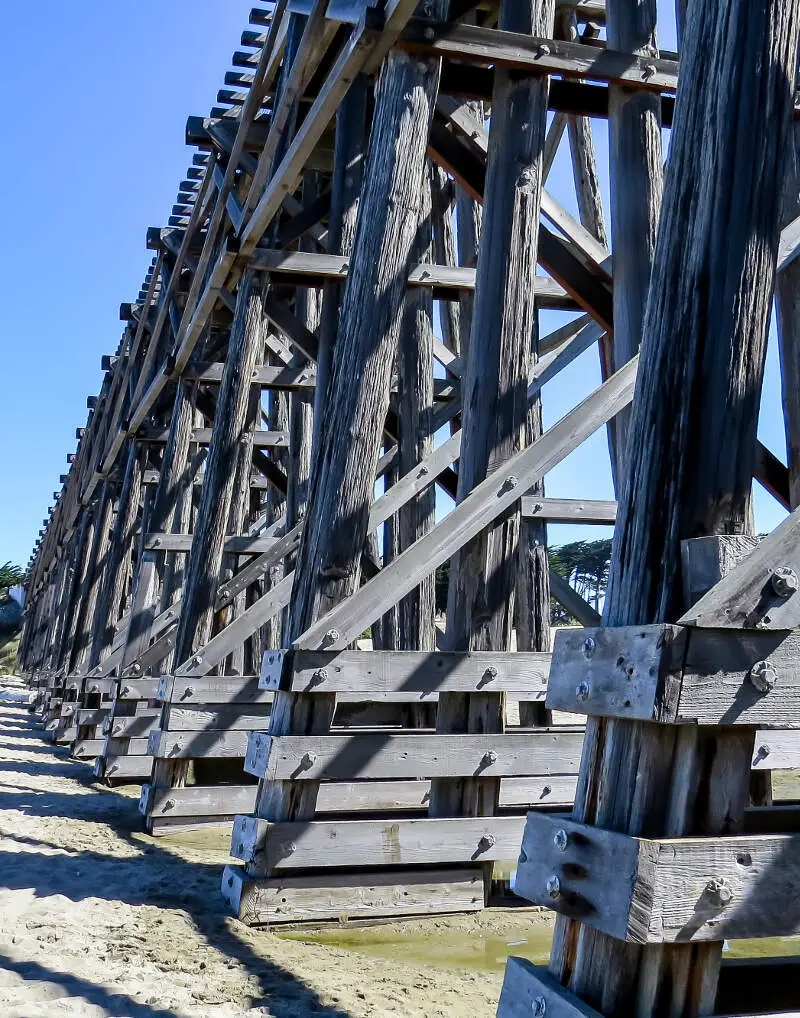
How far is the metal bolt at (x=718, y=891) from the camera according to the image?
5.46ft

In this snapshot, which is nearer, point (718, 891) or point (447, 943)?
point (718, 891)

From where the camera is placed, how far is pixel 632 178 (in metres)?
4.24

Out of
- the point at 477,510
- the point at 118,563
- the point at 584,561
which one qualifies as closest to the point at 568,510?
the point at 477,510

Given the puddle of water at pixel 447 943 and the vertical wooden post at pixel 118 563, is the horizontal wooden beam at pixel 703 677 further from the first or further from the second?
the vertical wooden post at pixel 118 563

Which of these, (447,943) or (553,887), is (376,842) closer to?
(447,943)

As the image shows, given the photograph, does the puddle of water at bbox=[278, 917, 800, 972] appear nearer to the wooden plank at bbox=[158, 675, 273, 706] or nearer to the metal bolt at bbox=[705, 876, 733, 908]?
the metal bolt at bbox=[705, 876, 733, 908]

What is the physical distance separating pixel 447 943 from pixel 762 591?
2551 mm

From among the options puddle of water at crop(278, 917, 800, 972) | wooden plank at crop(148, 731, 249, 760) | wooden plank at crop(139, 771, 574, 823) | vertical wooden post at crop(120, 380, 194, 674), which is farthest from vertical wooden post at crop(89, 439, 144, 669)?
puddle of water at crop(278, 917, 800, 972)

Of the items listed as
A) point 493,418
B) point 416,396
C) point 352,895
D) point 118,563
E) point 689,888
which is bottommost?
point 352,895

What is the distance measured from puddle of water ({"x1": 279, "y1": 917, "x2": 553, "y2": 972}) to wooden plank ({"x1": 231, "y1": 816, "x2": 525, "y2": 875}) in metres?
0.26

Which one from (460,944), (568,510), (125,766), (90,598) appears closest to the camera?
(460,944)

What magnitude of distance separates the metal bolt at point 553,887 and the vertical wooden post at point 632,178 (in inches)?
94.5

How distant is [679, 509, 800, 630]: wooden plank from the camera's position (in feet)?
→ 5.44

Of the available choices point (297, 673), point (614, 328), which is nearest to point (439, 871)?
point (297, 673)
